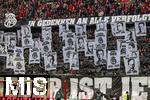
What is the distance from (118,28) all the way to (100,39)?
111 centimetres

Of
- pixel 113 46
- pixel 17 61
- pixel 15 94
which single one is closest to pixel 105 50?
pixel 113 46

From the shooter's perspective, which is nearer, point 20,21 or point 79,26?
point 79,26

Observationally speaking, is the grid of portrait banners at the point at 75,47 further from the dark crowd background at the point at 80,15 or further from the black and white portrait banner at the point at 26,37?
the dark crowd background at the point at 80,15

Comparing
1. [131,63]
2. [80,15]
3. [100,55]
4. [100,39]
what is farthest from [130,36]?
[80,15]

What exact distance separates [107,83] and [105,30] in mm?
2915

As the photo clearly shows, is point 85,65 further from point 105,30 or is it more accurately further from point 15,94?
point 15,94

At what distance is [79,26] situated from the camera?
2361cm

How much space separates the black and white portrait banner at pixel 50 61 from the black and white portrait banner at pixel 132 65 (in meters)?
4.08

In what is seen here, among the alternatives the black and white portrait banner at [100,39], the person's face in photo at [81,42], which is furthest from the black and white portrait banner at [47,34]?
the black and white portrait banner at [100,39]

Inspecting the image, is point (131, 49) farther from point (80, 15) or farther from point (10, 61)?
point (10, 61)

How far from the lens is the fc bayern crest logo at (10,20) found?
1025 inches

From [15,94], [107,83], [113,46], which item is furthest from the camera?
[113,46]

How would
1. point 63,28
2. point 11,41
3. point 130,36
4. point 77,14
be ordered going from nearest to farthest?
1. point 130,36
2. point 63,28
3. point 77,14
4. point 11,41

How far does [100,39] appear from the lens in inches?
912
